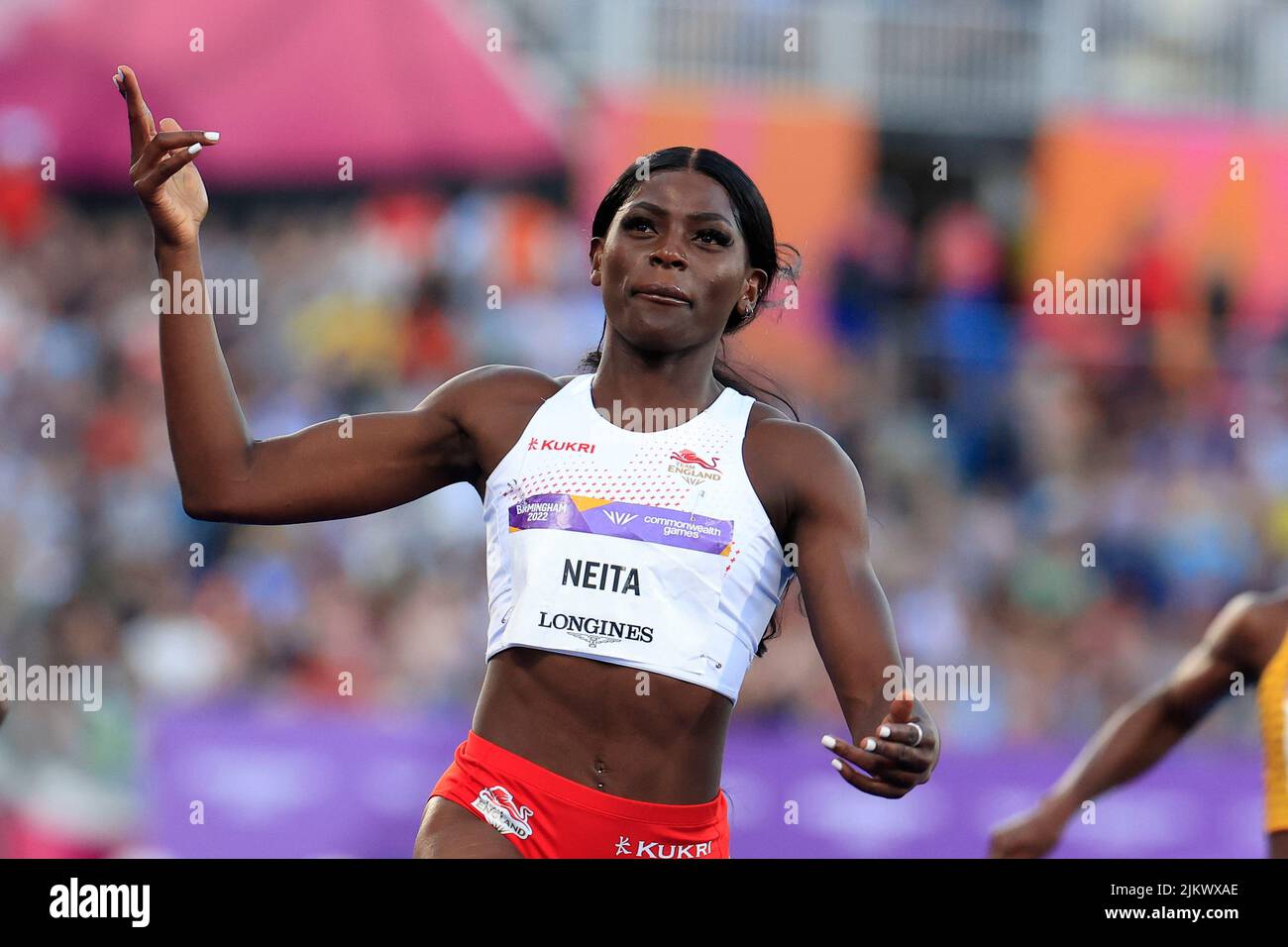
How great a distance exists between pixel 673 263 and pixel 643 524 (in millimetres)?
630

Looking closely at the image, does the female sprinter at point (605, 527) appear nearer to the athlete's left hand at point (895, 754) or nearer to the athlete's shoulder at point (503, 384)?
the athlete's shoulder at point (503, 384)

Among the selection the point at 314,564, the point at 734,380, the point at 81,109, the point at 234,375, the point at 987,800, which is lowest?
the point at 987,800

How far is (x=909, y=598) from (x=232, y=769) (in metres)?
4.38

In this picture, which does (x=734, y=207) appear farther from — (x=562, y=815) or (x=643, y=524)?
(x=562, y=815)

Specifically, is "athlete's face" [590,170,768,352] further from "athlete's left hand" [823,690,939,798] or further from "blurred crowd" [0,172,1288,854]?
"blurred crowd" [0,172,1288,854]

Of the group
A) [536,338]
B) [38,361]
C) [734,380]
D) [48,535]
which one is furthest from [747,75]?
[734,380]

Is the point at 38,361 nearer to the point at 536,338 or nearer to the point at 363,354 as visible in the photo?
the point at 363,354

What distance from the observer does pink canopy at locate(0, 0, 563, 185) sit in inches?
523

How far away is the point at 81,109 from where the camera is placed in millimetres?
13297

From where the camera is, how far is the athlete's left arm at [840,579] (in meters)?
3.83

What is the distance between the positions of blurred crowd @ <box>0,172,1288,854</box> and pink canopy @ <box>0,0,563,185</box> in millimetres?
442

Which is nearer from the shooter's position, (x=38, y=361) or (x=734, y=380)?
(x=734, y=380)
